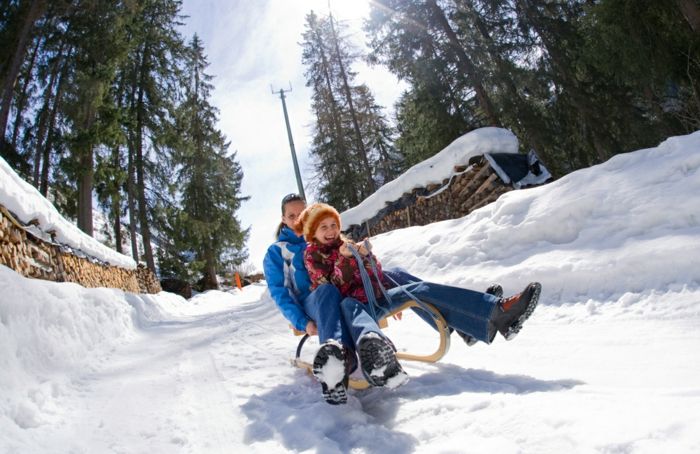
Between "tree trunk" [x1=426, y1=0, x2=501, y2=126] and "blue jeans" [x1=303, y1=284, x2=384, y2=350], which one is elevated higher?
"tree trunk" [x1=426, y1=0, x2=501, y2=126]

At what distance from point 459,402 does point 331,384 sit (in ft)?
1.86

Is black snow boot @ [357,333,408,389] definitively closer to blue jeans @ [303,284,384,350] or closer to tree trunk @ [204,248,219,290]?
blue jeans @ [303,284,384,350]

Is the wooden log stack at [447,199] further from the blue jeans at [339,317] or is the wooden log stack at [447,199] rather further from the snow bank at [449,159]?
the blue jeans at [339,317]

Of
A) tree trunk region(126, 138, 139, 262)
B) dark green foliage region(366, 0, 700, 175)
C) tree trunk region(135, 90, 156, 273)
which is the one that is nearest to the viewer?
dark green foliage region(366, 0, 700, 175)

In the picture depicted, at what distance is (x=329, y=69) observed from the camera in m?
24.0

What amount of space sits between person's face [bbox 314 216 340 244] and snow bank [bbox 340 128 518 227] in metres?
6.96

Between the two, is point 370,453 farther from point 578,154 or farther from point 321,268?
point 578,154

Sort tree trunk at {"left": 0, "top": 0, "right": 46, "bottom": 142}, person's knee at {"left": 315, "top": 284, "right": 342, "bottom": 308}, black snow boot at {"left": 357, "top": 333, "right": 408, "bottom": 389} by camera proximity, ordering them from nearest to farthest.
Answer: black snow boot at {"left": 357, "top": 333, "right": 408, "bottom": 389}, person's knee at {"left": 315, "top": 284, "right": 342, "bottom": 308}, tree trunk at {"left": 0, "top": 0, "right": 46, "bottom": 142}

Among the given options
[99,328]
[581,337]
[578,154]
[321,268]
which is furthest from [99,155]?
[578,154]

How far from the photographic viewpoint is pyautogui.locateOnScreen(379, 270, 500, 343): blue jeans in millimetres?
2273

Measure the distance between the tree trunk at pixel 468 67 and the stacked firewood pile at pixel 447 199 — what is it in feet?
10.8

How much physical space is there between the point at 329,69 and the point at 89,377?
75.4 feet

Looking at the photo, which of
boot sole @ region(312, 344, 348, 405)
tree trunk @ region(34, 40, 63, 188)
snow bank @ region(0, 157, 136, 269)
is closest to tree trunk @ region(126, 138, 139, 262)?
tree trunk @ region(34, 40, 63, 188)

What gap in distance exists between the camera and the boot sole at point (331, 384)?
6.44 ft
